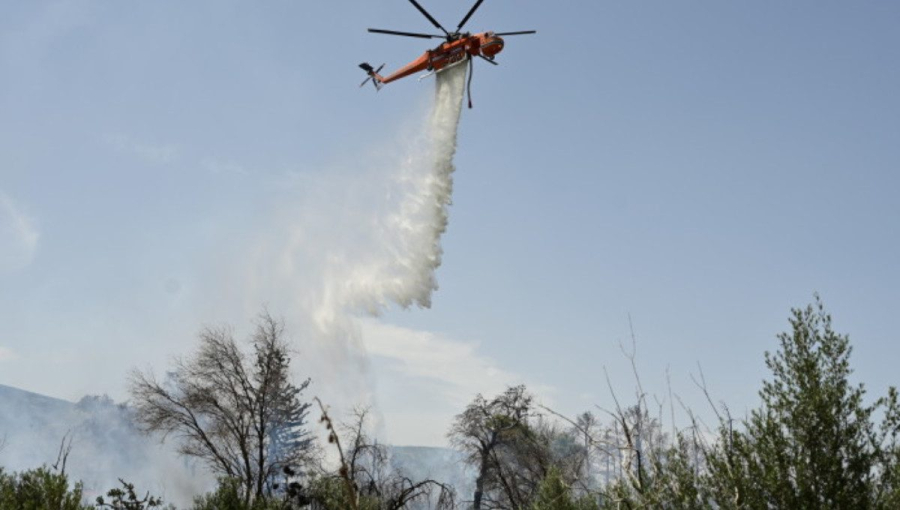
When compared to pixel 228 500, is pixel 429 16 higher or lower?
higher

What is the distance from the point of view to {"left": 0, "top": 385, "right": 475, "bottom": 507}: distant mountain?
109 m

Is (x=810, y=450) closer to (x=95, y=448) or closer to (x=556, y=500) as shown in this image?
(x=556, y=500)

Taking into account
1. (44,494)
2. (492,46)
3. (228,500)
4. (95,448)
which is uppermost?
(492,46)

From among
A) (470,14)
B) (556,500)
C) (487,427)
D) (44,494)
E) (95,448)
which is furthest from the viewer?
(95,448)

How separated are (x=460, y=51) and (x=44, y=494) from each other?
18937 mm

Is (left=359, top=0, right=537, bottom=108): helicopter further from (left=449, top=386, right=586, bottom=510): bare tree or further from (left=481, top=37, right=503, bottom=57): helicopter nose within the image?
(left=449, top=386, right=586, bottom=510): bare tree

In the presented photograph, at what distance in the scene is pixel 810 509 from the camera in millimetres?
12492

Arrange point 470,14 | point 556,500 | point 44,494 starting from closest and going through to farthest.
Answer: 1. point 44,494
2. point 556,500
3. point 470,14

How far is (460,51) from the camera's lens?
82.2 ft

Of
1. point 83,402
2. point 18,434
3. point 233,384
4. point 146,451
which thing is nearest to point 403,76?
→ point 233,384

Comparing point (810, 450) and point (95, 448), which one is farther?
point (95, 448)

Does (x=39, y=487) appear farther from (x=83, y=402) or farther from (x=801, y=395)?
(x=83, y=402)

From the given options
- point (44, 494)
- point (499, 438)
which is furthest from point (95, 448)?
point (44, 494)

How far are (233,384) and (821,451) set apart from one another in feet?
92.6
